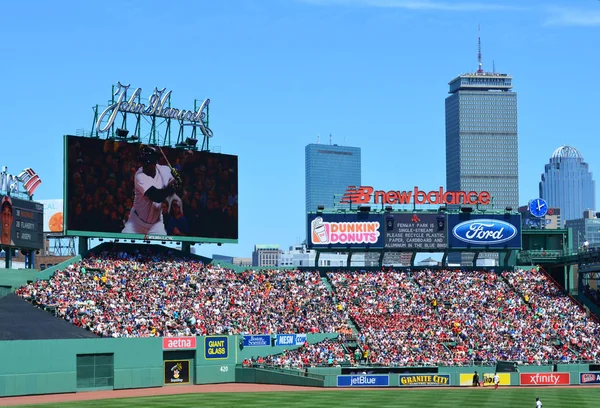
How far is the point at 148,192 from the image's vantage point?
7881 cm

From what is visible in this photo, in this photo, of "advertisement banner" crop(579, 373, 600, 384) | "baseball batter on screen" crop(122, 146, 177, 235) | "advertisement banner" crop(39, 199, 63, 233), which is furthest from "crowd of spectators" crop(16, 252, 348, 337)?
"advertisement banner" crop(39, 199, 63, 233)

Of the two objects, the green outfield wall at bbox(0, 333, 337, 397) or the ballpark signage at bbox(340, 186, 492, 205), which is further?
the ballpark signage at bbox(340, 186, 492, 205)

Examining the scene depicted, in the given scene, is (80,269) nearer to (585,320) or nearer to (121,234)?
(121,234)

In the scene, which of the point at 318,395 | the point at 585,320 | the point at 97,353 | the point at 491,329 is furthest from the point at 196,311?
the point at 585,320

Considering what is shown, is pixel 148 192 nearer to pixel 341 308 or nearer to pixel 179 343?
pixel 179 343

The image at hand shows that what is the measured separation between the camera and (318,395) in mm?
60750

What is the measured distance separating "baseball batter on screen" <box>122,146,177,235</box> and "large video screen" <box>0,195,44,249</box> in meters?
7.08

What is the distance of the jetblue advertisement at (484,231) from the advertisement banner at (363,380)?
84.7 feet

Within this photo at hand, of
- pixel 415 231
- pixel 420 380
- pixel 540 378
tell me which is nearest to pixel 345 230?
pixel 415 231

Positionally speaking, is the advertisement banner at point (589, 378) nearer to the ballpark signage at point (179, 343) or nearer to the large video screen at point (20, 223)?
the ballpark signage at point (179, 343)

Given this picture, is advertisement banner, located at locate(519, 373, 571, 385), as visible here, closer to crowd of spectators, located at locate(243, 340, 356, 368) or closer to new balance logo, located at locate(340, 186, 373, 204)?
crowd of spectators, located at locate(243, 340, 356, 368)

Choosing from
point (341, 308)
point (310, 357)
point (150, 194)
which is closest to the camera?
point (310, 357)

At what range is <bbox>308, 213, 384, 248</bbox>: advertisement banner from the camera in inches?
3526

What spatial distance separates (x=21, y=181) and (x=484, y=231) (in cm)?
4461
